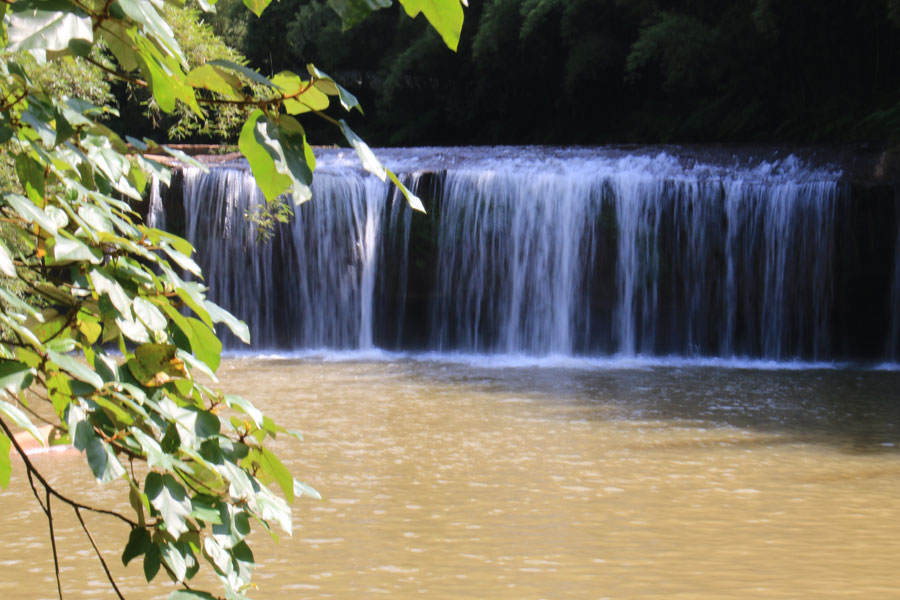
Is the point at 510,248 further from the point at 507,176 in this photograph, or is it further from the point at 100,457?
the point at 100,457

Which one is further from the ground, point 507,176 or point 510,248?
point 507,176

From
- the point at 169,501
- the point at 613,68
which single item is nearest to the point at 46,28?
the point at 169,501

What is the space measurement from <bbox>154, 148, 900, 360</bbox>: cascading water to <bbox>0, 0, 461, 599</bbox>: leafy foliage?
1356cm

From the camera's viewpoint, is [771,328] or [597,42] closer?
[771,328]

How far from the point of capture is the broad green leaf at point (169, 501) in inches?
48.1

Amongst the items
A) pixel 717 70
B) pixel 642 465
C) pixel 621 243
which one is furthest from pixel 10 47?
pixel 717 70

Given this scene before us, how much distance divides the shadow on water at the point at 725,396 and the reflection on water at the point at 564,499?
1.9 inches

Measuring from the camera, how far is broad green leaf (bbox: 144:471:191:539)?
4.01 ft

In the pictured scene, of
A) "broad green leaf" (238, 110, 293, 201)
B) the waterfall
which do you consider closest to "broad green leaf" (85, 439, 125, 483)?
"broad green leaf" (238, 110, 293, 201)

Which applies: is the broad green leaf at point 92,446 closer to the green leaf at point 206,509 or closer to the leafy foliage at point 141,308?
the leafy foliage at point 141,308

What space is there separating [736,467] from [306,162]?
6408mm

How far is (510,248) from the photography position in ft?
50.5

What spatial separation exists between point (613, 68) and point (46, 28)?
25.8 m

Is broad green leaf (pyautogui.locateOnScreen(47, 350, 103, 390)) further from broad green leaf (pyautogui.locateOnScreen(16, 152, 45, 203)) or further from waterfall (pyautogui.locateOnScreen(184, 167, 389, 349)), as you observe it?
waterfall (pyautogui.locateOnScreen(184, 167, 389, 349))
